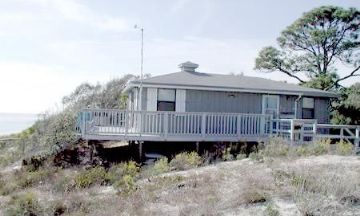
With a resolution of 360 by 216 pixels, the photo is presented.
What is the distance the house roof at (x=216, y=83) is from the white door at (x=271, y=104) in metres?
0.49

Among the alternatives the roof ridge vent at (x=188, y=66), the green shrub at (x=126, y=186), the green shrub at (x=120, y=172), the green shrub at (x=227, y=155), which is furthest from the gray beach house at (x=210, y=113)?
the green shrub at (x=126, y=186)

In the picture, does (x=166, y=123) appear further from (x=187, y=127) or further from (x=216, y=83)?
(x=216, y=83)

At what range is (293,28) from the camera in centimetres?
3556

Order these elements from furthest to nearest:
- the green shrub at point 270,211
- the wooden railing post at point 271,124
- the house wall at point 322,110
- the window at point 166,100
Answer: the house wall at point 322,110 < the window at point 166,100 < the wooden railing post at point 271,124 < the green shrub at point 270,211

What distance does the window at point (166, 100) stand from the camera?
19.2m

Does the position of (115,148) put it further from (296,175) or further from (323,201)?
(323,201)

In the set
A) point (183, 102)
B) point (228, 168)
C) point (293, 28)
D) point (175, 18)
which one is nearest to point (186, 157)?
point (228, 168)

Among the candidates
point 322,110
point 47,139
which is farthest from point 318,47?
point 47,139

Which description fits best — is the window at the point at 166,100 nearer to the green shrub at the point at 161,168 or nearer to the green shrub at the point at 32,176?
the green shrub at the point at 161,168

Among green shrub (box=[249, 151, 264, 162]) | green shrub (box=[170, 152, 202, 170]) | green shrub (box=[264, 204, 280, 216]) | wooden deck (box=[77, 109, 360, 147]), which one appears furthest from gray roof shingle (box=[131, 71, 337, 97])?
green shrub (box=[264, 204, 280, 216])

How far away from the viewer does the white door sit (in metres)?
20.6

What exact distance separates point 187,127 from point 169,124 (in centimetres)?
76

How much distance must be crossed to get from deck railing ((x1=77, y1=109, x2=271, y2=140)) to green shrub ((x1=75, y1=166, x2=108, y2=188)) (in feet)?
8.17

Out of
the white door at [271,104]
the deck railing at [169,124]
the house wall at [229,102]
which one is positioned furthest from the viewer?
the white door at [271,104]
